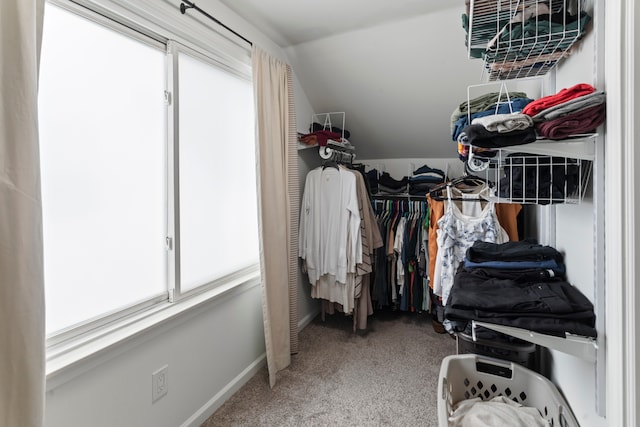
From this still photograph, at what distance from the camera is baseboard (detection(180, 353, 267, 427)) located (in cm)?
169

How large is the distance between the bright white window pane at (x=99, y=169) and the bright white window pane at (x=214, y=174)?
0.15 m

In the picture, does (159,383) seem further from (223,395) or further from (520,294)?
(520,294)

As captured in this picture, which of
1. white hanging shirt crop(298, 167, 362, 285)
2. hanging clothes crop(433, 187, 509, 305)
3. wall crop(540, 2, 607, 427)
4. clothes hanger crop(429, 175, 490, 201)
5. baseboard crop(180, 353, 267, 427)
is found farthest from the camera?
white hanging shirt crop(298, 167, 362, 285)

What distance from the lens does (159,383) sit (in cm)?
→ 148

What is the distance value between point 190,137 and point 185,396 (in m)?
1.40

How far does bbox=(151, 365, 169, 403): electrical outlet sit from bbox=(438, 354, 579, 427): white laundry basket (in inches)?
49.4

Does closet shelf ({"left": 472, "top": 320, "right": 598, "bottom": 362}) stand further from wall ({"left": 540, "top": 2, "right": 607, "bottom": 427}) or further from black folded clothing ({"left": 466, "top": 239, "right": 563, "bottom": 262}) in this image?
black folded clothing ({"left": 466, "top": 239, "right": 563, "bottom": 262})

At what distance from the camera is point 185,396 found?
1629 mm

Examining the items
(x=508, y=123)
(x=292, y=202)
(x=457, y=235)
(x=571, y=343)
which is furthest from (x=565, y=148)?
(x=292, y=202)

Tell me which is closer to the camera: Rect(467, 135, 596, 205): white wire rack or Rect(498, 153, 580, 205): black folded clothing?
Rect(467, 135, 596, 205): white wire rack

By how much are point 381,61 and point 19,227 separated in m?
2.37

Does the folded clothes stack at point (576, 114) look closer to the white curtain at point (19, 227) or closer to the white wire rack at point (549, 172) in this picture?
the white wire rack at point (549, 172)

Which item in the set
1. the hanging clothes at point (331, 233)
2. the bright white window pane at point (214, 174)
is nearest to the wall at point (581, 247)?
the hanging clothes at point (331, 233)

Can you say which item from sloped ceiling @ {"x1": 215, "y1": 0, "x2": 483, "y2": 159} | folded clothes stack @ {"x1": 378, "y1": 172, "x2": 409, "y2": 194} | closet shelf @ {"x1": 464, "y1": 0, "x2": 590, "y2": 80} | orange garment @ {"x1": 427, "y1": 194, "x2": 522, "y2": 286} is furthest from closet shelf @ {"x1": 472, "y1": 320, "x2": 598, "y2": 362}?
folded clothes stack @ {"x1": 378, "y1": 172, "x2": 409, "y2": 194}
